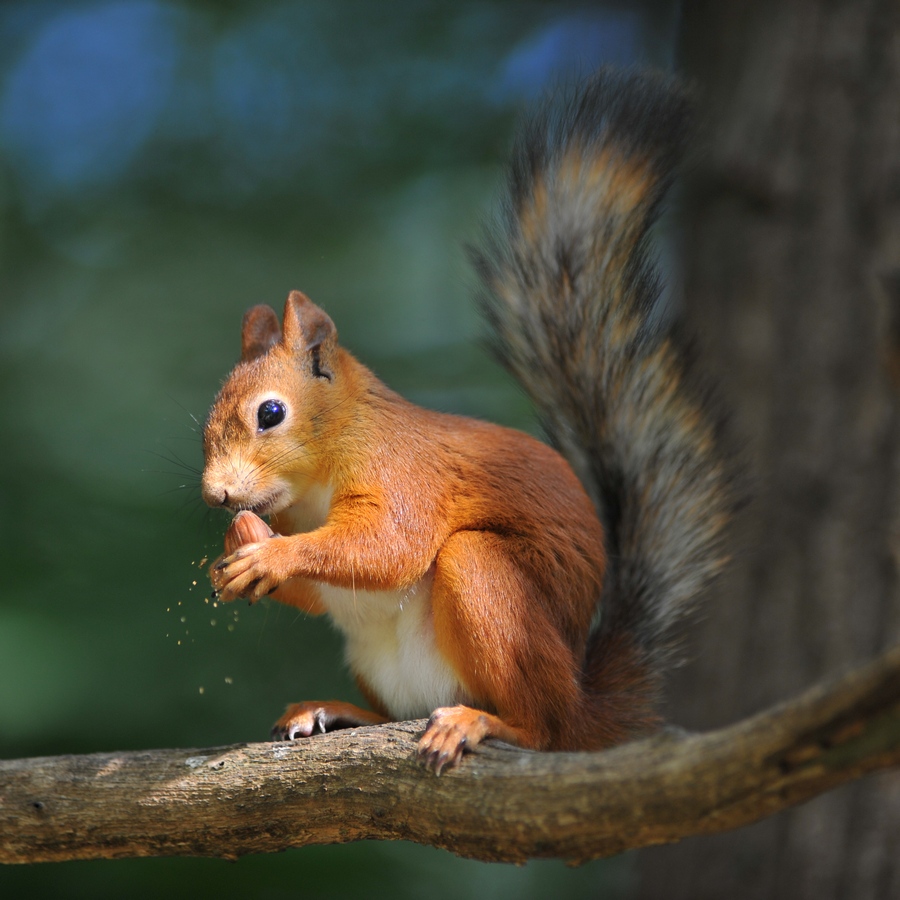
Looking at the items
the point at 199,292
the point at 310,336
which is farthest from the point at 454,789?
the point at 199,292

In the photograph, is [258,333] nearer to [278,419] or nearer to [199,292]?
[278,419]

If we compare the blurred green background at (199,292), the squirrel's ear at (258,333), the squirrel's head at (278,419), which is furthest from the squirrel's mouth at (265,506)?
the blurred green background at (199,292)

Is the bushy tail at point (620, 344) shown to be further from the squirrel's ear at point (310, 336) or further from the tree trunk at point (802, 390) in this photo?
the tree trunk at point (802, 390)

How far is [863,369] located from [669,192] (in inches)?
35.4

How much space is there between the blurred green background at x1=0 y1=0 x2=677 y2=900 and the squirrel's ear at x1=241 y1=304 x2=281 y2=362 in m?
0.85

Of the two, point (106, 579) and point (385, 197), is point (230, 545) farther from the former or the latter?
point (385, 197)

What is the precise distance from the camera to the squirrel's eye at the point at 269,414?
135cm

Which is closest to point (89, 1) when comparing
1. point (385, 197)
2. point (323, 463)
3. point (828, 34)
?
point (385, 197)

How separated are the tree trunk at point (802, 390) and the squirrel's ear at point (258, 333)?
3.72 ft

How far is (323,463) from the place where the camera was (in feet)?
4.53

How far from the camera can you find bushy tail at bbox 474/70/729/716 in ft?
4.93

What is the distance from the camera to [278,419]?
4.45ft

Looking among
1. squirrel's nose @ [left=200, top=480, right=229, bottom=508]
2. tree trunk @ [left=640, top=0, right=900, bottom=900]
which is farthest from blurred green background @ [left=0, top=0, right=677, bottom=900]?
squirrel's nose @ [left=200, top=480, right=229, bottom=508]

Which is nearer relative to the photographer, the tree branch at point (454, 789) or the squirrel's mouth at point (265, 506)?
the tree branch at point (454, 789)
